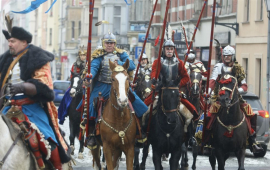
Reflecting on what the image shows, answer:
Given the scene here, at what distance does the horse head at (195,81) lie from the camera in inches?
582

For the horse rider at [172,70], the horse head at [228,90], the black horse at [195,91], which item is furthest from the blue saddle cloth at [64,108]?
the horse head at [228,90]

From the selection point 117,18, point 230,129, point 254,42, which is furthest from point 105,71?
point 117,18

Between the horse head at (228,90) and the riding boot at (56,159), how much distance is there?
4.05 metres

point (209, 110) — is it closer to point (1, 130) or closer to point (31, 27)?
point (1, 130)

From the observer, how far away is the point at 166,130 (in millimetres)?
11352

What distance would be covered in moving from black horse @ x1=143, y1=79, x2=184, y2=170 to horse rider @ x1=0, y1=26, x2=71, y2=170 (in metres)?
3.27

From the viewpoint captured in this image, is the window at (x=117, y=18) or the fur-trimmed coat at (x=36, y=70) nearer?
the fur-trimmed coat at (x=36, y=70)

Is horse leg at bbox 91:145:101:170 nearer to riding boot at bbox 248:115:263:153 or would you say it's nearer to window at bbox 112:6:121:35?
riding boot at bbox 248:115:263:153

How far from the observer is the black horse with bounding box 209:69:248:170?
Result: 1164 cm

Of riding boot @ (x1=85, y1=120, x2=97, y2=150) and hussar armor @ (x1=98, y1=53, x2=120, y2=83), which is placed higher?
hussar armor @ (x1=98, y1=53, x2=120, y2=83)

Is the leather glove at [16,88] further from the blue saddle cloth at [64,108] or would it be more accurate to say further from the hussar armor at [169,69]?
the blue saddle cloth at [64,108]

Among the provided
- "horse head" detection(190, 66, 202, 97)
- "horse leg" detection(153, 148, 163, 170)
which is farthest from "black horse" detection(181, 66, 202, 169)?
"horse leg" detection(153, 148, 163, 170)

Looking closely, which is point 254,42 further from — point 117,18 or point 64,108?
point 117,18

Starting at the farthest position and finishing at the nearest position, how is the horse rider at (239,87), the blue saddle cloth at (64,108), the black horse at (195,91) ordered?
the blue saddle cloth at (64,108)
the black horse at (195,91)
the horse rider at (239,87)
